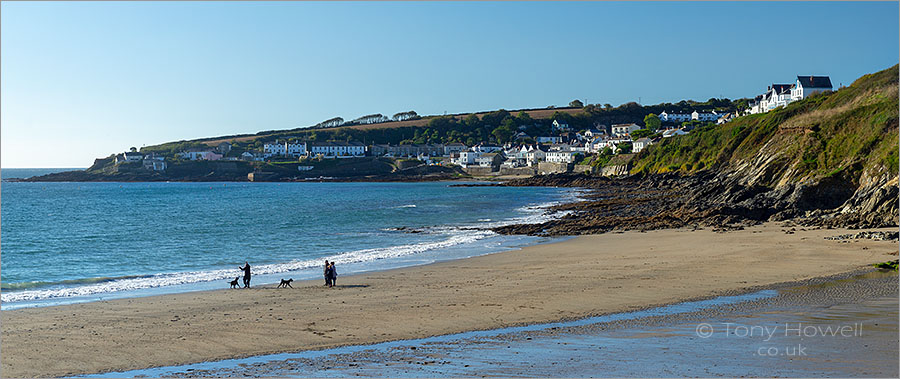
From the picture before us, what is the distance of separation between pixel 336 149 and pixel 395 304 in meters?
151

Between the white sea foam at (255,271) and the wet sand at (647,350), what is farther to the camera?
the white sea foam at (255,271)

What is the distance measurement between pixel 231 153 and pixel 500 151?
2652 inches

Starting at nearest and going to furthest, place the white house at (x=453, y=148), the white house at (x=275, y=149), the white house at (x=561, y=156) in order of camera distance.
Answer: the white house at (x=561, y=156), the white house at (x=275, y=149), the white house at (x=453, y=148)

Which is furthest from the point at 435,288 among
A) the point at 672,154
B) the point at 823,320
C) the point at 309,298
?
the point at 672,154

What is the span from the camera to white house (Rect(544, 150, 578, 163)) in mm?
121656

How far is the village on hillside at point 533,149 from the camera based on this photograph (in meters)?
98.6

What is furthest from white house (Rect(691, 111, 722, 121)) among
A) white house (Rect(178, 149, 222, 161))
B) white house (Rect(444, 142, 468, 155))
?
white house (Rect(178, 149, 222, 161))

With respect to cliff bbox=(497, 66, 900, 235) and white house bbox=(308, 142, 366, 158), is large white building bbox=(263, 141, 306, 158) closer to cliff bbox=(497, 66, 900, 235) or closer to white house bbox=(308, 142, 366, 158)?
white house bbox=(308, 142, 366, 158)

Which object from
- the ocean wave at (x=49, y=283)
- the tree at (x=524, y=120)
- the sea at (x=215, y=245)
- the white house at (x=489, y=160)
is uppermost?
the tree at (x=524, y=120)

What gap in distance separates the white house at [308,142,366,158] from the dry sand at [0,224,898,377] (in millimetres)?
140998

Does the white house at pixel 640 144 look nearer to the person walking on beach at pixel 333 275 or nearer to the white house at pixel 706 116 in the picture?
the white house at pixel 706 116

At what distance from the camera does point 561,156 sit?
125375mm

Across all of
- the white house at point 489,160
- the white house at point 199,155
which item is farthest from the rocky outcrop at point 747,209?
the white house at point 199,155

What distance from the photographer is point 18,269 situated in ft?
79.0
